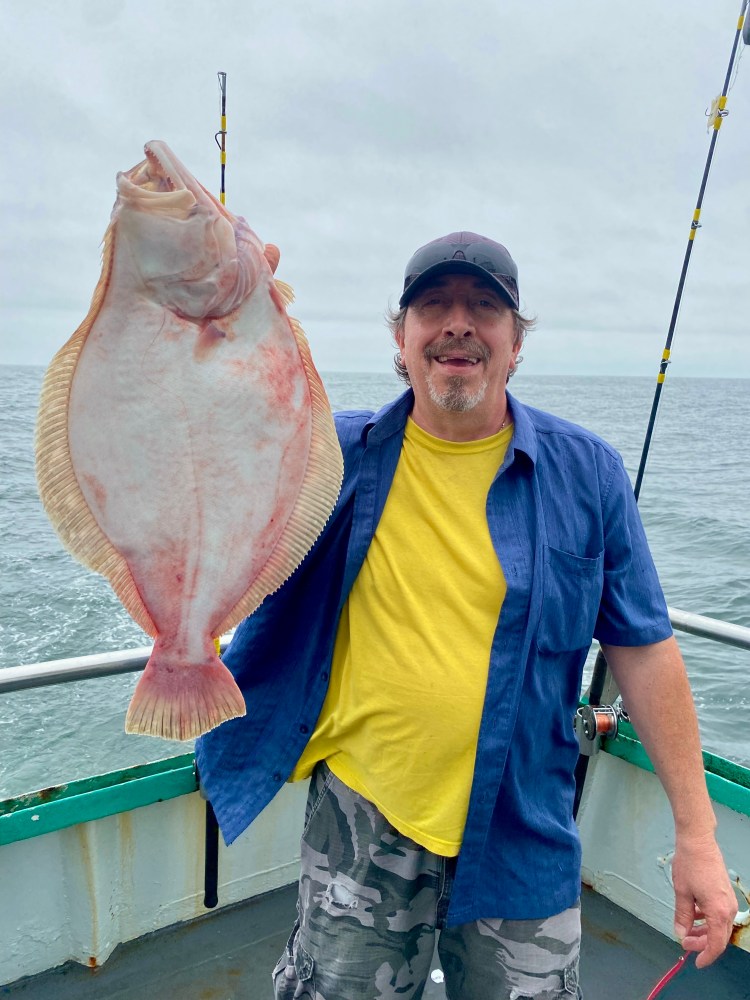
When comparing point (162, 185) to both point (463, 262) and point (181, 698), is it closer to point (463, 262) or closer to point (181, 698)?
point (463, 262)

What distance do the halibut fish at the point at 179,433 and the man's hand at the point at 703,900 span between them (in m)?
1.21

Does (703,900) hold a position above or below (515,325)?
below

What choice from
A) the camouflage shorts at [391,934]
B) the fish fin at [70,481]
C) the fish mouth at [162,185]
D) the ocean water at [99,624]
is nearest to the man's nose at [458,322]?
the fish mouth at [162,185]

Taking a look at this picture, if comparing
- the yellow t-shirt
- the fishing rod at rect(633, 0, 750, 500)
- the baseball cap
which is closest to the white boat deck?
the yellow t-shirt

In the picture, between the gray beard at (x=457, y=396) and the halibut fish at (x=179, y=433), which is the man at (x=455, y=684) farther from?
the halibut fish at (x=179, y=433)

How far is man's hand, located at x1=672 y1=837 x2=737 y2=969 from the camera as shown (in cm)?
169

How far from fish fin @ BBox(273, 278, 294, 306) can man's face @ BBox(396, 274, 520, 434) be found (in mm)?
521

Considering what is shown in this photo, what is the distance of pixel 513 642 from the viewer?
1670mm

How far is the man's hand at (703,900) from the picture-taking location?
1694 millimetres

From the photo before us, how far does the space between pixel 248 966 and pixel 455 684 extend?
1.53m

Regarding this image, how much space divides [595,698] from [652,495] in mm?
14723

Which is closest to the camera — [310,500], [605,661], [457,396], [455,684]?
[310,500]

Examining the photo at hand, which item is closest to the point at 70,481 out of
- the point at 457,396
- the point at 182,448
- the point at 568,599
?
the point at 182,448

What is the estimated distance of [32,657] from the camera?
666 cm
